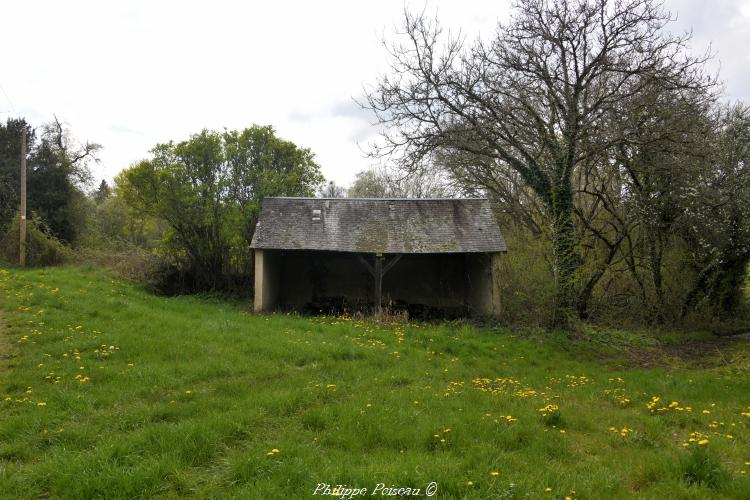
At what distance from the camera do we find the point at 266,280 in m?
15.1

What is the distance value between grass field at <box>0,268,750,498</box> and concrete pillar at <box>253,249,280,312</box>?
369 cm

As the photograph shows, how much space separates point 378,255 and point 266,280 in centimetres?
375

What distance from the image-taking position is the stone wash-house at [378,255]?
14594 millimetres

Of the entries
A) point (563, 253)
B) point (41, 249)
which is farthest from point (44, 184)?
point (563, 253)

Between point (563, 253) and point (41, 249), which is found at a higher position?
point (41, 249)

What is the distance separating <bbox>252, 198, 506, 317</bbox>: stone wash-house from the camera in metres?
14.6

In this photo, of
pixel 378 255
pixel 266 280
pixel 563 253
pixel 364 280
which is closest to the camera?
pixel 563 253

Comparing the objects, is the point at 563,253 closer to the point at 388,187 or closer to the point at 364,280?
the point at 364,280

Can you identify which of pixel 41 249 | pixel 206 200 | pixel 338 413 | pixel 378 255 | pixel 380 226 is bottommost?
pixel 338 413

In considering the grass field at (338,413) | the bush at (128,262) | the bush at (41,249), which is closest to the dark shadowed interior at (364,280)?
the bush at (128,262)

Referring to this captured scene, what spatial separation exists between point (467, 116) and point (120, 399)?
10.1m

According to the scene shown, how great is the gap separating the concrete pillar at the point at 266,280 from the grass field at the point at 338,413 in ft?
12.1

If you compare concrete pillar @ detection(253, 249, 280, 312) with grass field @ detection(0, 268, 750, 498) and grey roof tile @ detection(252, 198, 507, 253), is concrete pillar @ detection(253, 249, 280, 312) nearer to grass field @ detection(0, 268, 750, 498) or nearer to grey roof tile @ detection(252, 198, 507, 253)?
grey roof tile @ detection(252, 198, 507, 253)

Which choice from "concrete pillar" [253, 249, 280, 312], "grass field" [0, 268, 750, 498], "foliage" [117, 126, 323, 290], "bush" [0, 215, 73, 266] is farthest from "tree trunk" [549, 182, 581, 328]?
"bush" [0, 215, 73, 266]
